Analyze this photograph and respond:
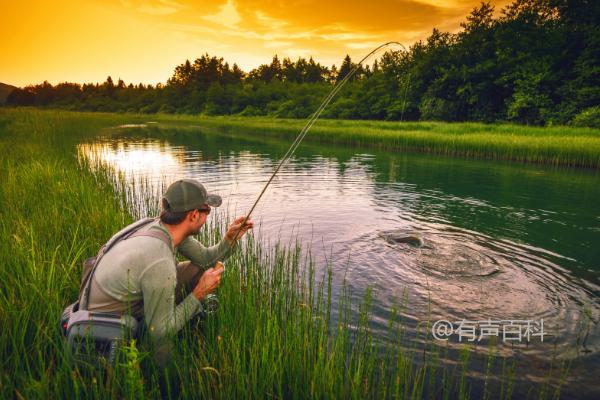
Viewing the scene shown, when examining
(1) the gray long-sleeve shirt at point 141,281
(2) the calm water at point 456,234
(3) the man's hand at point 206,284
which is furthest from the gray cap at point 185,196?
(2) the calm water at point 456,234

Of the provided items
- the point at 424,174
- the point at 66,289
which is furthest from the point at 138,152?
→ the point at 66,289

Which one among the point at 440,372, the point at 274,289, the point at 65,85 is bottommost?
the point at 440,372

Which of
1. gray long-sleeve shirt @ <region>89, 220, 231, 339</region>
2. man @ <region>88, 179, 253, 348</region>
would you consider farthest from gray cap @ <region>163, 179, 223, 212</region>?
gray long-sleeve shirt @ <region>89, 220, 231, 339</region>

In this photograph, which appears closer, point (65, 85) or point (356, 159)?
point (356, 159)

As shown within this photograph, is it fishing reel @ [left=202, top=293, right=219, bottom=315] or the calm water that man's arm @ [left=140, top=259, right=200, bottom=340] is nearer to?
fishing reel @ [left=202, top=293, right=219, bottom=315]

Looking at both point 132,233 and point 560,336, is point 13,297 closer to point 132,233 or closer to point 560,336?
point 132,233

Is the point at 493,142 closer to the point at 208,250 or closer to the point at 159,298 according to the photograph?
the point at 208,250

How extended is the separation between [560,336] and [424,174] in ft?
45.3

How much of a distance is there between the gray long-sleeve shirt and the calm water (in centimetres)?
227

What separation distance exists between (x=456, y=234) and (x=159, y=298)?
25.6ft

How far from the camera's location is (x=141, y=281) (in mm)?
2559

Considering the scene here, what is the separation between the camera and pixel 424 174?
17.9m

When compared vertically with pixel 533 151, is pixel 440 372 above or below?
below

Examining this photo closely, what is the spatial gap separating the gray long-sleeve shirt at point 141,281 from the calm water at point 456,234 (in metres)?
2.27
